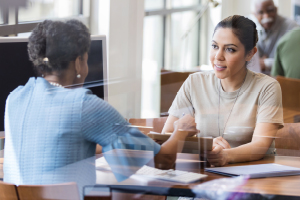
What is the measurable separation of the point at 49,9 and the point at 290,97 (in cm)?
93

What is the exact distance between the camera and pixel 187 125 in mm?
1320

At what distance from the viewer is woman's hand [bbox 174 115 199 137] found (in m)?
1.30

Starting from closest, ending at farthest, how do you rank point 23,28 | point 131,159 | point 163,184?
point 163,184
point 131,159
point 23,28

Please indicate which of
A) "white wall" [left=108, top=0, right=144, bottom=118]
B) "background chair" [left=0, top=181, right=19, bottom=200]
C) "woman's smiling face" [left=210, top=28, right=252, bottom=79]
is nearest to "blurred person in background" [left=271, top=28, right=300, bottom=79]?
"woman's smiling face" [left=210, top=28, right=252, bottom=79]

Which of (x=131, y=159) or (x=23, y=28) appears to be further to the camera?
(x=23, y=28)

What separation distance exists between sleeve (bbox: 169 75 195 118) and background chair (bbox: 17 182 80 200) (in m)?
0.41

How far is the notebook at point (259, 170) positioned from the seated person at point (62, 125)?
0.53ft

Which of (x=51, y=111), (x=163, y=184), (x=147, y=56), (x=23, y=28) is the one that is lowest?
(x=163, y=184)

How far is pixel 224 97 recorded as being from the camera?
129cm

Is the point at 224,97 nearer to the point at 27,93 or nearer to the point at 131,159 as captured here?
the point at 131,159

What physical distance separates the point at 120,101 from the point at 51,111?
0.81ft

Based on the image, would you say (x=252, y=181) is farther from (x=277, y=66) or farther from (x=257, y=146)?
(x=277, y=66)

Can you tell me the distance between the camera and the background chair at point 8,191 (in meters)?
1.12

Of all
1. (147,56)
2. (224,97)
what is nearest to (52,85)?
(147,56)
